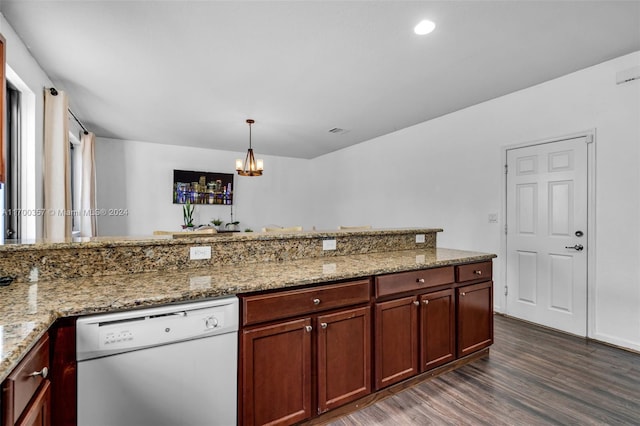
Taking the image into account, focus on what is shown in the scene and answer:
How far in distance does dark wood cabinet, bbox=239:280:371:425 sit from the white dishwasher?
83mm

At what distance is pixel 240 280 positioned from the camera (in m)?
1.50

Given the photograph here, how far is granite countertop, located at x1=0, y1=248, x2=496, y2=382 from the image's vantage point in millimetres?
916

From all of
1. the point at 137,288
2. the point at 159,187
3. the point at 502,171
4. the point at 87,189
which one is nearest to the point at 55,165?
the point at 87,189

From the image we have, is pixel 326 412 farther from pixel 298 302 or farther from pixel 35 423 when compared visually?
pixel 35 423

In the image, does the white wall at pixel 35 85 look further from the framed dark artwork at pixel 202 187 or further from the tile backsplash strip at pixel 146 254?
the framed dark artwork at pixel 202 187

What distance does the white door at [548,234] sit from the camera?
9.75 ft

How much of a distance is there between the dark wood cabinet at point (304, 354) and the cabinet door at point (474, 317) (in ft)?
2.87

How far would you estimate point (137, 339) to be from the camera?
3.85 ft

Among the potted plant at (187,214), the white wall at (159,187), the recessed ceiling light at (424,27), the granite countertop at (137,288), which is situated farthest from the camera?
the potted plant at (187,214)

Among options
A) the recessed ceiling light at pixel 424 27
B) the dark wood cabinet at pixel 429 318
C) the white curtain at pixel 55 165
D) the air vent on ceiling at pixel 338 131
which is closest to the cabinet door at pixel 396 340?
the dark wood cabinet at pixel 429 318

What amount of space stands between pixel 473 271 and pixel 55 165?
3.75 metres

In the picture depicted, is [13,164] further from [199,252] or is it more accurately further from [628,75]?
[628,75]

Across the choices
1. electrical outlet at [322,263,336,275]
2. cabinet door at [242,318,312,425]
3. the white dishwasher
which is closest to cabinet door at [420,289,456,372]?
electrical outlet at [322,263,336,275]

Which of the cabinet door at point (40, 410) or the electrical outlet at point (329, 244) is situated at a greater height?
the electrical outlet at point (329, 244)
